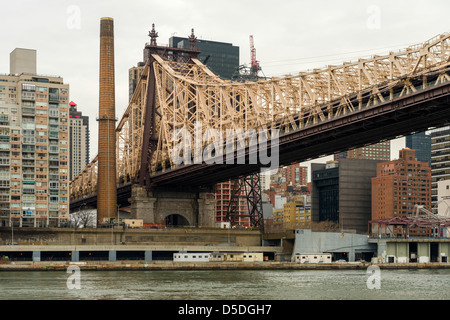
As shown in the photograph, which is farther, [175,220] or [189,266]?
[175,220]

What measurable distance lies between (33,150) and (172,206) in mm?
24079

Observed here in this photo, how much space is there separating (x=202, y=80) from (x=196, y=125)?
36.4 feet

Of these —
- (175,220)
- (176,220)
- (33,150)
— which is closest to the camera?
(33,150)

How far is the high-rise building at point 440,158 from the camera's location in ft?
634

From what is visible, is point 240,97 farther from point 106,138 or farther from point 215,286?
point 215,286

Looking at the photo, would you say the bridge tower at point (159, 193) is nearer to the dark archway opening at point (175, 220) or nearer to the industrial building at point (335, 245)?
the dark archway opening at point (175, 220)

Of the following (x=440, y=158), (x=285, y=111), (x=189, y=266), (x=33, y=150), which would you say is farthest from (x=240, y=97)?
(x=440, y=158)

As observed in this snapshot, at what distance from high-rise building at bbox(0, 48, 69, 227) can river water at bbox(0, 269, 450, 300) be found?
114 ft

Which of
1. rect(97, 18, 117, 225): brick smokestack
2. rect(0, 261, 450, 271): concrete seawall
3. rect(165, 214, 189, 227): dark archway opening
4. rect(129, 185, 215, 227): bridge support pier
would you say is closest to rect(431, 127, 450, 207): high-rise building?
rect(129, 185, 215, 227): bridge support pier

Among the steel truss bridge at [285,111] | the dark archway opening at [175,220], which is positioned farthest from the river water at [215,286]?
the dark archway opening at [175,220]

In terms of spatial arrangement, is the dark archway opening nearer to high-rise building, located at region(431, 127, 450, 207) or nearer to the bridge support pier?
the bridge support pier

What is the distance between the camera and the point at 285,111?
10106cm

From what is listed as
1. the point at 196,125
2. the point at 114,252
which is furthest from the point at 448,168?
the point at 114,252

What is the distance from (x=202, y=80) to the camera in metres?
135
